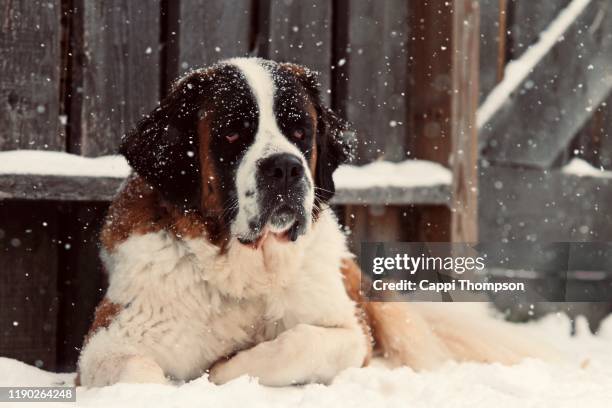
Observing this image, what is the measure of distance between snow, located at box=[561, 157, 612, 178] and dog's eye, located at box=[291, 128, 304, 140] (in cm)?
206

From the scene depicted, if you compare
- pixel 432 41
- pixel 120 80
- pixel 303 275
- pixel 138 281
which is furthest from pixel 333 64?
pixel 138 281

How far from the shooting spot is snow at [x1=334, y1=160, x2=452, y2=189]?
3.27 m

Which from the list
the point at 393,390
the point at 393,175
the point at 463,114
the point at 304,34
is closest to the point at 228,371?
the point at 393,390

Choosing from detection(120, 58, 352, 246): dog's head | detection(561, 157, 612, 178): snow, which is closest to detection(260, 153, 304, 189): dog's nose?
detection(120, 58, 352, 246): dog's head

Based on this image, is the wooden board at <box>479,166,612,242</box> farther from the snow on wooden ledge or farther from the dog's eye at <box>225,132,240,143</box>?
the dog's eye at <box>225,132,240,143</box>

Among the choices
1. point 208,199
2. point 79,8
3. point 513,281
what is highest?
point 79,8

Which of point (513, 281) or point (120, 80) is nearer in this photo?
point (120, 80)

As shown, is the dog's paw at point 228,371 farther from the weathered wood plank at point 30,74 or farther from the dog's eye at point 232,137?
the weathered wood plank at point 30,74

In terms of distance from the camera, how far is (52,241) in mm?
3102

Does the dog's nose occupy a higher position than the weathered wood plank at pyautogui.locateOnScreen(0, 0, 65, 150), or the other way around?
the weathered wood plank at pyautogui.locateOnScreen(0, 0, 65, 150)

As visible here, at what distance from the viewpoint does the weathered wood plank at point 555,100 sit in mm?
4031

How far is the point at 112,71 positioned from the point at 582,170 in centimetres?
229

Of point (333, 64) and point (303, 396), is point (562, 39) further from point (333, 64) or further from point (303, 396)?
point (303, 396)

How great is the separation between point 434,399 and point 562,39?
8.45ft
